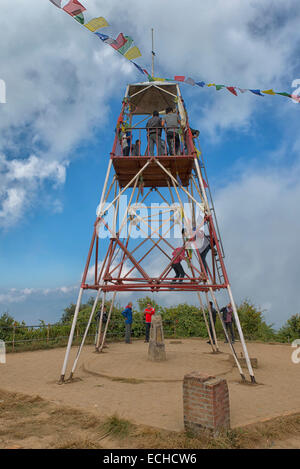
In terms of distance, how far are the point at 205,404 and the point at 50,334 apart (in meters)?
15.0

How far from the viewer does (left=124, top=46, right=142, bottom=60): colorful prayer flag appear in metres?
10.9

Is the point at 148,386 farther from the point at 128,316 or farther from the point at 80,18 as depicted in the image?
the point at 80,18

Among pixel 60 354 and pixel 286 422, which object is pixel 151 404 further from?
pixel 60 354

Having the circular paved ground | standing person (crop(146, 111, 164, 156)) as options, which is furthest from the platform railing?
the circular paved ground

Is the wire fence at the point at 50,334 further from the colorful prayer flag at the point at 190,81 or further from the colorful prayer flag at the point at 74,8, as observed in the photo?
the colorful prayer flag at the point at 74,8

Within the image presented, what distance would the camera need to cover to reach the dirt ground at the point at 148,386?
5.79 m

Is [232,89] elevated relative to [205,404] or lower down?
elevated

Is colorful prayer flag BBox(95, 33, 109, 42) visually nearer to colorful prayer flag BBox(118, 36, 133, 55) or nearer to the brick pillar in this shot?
colorful prayer flag BBox(118, 36, 133, 55)

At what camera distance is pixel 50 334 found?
18.0 metres

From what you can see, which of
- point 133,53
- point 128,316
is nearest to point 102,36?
point 133,53

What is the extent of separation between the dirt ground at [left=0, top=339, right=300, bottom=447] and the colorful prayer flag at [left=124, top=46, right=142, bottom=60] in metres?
10.00

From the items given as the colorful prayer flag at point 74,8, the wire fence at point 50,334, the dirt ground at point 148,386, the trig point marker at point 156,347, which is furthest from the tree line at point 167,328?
the colorful prayer flag at point 74,8

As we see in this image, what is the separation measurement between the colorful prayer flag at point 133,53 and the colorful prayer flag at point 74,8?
196 cm
